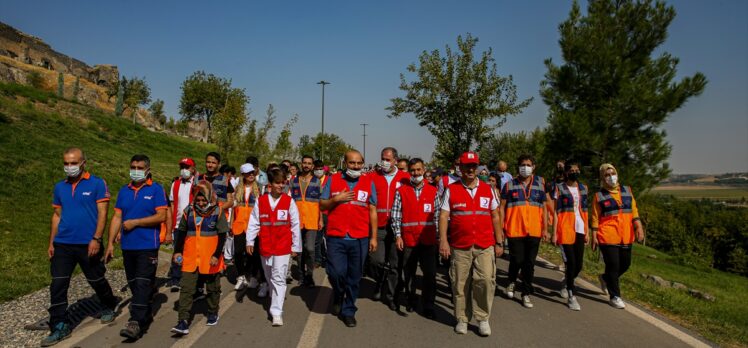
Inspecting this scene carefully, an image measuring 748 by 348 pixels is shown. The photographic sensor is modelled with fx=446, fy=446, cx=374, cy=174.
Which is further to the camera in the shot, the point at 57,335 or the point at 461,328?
the point at 461,328

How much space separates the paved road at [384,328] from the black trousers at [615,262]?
29 centimetres

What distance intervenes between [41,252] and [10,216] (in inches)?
102

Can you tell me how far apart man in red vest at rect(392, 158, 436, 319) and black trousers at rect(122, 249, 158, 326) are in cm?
289

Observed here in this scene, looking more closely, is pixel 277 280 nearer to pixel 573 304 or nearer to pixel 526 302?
pixel 526 302

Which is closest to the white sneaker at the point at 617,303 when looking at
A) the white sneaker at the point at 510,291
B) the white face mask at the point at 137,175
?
the white sneaker at the point at 510,291

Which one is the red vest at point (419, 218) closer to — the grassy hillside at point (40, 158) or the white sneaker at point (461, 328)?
the white sneaker at point (461, 328)

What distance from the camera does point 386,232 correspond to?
6.21 meters

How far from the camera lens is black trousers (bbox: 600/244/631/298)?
6109mm

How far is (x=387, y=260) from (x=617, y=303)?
3192mm

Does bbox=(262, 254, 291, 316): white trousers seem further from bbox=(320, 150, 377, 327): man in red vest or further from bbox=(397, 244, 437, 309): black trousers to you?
bbox=(397, 244, 437, 309): black trousers

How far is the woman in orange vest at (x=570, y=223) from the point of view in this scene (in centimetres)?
624

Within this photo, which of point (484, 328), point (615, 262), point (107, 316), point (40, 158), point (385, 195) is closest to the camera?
point (484, 328)

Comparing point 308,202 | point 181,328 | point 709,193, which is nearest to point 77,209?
point 181,328

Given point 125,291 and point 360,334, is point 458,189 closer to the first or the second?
point 360,334
